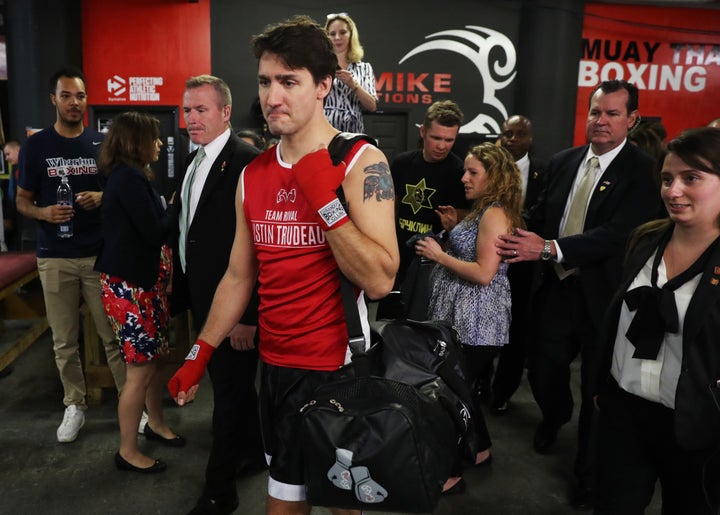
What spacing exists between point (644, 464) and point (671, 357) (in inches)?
14.3

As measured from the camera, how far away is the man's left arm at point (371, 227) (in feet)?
5.10

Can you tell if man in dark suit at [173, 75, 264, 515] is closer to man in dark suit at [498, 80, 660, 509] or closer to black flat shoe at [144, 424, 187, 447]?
black flat shoe at [144, 424, 187, 447]

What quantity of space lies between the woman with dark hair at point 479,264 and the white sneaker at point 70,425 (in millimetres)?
2053

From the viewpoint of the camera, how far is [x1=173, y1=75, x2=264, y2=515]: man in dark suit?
2.51 m

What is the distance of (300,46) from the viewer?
1.62 metres

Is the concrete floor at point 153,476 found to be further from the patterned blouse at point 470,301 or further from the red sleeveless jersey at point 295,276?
the red sleeveless jersey at point 295,276

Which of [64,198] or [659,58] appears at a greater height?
[659,58]

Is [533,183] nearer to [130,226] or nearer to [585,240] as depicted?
[585,240]

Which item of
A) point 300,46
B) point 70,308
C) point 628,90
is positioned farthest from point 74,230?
point 628,90

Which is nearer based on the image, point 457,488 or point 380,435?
point 380,435

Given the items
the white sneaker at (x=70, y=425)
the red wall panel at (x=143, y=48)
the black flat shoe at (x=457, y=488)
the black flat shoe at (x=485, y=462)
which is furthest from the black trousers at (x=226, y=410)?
the red wall panel at (x=143, y=48)

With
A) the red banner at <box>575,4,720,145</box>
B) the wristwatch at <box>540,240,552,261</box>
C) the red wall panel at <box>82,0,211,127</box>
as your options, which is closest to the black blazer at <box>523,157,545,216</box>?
the wristwatch at <box>540,240,552,261</box>

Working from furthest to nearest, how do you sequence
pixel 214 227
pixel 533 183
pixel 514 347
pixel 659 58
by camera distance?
pixel 659 58, pixel 533 183, pixel 514 347, pixel 214 227

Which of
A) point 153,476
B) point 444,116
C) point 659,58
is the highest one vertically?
point 659,58
